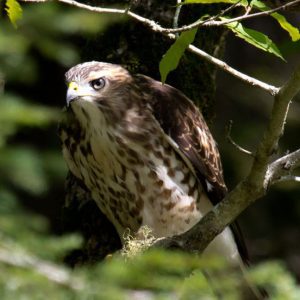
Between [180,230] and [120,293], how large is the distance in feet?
8.46

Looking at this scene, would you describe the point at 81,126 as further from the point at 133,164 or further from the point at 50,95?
the point at 50,95

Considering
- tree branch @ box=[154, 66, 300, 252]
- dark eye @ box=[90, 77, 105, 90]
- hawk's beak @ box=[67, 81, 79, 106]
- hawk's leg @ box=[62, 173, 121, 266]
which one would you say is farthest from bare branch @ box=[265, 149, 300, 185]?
hawk's leg @ box=[62, 173, 121, 266]

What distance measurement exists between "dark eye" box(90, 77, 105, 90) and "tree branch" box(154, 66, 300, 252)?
107 cm

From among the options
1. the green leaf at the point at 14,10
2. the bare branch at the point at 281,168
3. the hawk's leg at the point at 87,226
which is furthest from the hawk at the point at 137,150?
the green leaf at the point at 14,10

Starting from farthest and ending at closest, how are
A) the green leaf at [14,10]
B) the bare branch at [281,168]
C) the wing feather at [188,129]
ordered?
1. the wing feather at [188,129]
2. the bare branch at [281,168]
3. the green leaf at [14,10]

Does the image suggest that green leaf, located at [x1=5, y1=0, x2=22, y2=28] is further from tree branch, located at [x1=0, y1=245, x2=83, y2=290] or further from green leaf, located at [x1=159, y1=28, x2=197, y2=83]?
tree branch, located at [x1=0, y1=245, x2=83, y2=290]

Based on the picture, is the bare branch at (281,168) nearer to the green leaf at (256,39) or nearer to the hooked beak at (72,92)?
the green leaf at (256,39)

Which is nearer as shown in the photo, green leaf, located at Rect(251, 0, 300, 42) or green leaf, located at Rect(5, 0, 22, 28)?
green leaf, located at Rect(5, 0, 22, 28)

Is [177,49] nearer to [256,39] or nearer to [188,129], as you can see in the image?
[256,39]

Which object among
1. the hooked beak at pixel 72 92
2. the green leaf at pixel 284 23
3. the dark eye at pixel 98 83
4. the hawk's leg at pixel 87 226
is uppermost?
the green leaf at pixel 284 23

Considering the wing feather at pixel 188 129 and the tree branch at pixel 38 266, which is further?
the wing feather at pixel 188 129

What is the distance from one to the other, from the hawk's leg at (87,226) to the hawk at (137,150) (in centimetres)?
14

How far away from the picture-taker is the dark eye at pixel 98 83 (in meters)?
4.98

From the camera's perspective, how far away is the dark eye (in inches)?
196
